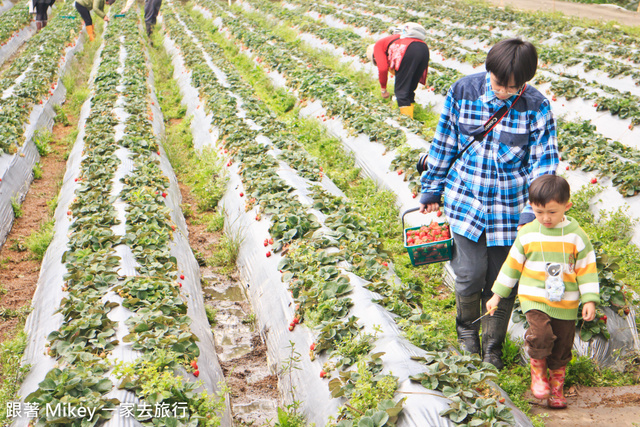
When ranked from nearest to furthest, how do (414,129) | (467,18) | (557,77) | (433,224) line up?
1. (433,224)
2. (414,129)
3. (557,77)
4. (467,18)

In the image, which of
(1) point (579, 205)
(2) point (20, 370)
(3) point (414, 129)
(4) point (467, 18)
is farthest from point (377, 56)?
(4) point (467, 18)

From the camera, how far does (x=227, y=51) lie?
16.1 meters

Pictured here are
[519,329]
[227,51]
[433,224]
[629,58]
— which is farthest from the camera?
[227,51]

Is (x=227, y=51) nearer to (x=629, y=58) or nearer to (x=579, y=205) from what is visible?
(x=629, y=58)

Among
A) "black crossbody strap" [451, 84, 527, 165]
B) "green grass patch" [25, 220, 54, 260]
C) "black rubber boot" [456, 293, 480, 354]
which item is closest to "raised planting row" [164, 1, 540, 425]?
"black rubber boot" [456, 293, 480, 354]

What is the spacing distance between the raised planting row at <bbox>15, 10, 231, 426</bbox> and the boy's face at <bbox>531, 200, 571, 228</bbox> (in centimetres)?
221

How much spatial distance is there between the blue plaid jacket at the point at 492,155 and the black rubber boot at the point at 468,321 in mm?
465

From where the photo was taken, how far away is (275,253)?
4.91 metres

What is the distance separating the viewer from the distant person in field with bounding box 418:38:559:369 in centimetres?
326

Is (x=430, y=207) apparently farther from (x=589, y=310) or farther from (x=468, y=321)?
(x=589, y=310)

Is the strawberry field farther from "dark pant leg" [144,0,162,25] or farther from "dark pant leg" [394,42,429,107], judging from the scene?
"dark pant leg" [144,0,162,25]

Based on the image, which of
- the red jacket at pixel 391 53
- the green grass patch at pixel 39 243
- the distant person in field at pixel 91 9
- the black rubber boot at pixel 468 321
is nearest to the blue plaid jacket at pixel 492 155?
the black rubber boot at pixel 468 321

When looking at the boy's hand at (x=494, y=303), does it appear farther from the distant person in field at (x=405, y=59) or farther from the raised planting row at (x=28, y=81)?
the raised planting row at (x=28, y=81)

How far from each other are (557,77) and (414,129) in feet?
13.9
